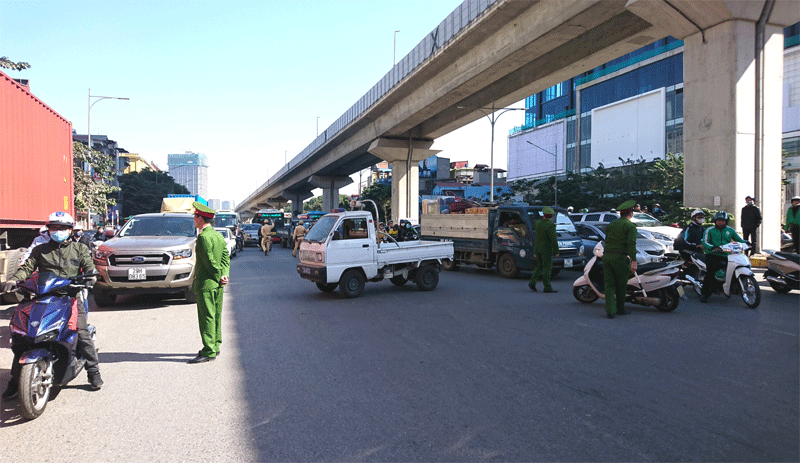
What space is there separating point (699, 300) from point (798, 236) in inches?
176

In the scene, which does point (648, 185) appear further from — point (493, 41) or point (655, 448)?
point (655, 448)

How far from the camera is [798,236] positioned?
492 inches

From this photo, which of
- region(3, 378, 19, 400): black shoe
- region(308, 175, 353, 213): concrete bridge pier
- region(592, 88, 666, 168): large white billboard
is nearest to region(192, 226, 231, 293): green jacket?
region(3, 378, 19, 400): black shoe

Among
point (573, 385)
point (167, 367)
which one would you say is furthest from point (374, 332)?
point (573, 385)

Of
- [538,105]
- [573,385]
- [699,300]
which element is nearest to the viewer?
[573,385]

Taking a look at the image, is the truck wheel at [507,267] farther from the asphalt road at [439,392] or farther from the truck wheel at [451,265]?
the asphalt road at [439,392]

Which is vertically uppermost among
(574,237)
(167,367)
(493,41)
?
(493,41)

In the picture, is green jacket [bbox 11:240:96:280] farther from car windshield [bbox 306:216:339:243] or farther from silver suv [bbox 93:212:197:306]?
car windshield [bbox 306:216:339:243]

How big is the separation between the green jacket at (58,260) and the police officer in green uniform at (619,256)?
21.6ft

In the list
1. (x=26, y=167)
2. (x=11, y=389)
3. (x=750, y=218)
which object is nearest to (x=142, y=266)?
(x=26, y=167)

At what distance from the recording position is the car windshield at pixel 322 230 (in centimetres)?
1095

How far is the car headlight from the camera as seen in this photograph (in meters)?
9.95

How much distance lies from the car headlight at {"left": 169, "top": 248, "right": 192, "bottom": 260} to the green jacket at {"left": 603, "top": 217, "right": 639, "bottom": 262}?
7.03m

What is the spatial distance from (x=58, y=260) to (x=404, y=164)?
36.8 meters
